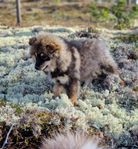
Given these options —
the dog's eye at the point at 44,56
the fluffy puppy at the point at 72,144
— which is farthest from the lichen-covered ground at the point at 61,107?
the fluffy puppy at the point at 72,144

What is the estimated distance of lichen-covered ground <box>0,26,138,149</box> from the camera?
26.3 feet

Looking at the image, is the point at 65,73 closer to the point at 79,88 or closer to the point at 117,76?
the point at 79,88

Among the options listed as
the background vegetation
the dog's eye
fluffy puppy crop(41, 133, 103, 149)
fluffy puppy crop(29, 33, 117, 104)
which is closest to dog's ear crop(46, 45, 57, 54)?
fluffy puppy crop(29, 33, 117, 104)

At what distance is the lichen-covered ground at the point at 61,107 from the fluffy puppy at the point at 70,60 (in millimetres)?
266

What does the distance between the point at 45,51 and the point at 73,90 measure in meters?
1.06

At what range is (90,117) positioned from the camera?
29.4 ft

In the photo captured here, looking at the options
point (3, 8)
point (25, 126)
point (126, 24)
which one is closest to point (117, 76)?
point (25, 126)

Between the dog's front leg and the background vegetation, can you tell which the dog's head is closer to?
the dog's front leg

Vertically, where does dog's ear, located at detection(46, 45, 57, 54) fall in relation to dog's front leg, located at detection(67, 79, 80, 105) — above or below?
above

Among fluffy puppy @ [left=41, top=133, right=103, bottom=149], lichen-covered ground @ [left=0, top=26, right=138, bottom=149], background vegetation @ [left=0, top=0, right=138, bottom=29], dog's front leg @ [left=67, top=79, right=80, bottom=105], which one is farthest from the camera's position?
background vegetation @ [left=0, top=0, right=138, bottom=29]

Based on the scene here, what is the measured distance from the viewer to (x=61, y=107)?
30.0 ft

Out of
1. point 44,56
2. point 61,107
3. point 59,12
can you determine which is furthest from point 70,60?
point 59,12

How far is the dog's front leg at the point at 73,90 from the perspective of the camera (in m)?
9.66

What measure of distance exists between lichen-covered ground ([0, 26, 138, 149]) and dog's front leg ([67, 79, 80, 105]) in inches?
4.1
